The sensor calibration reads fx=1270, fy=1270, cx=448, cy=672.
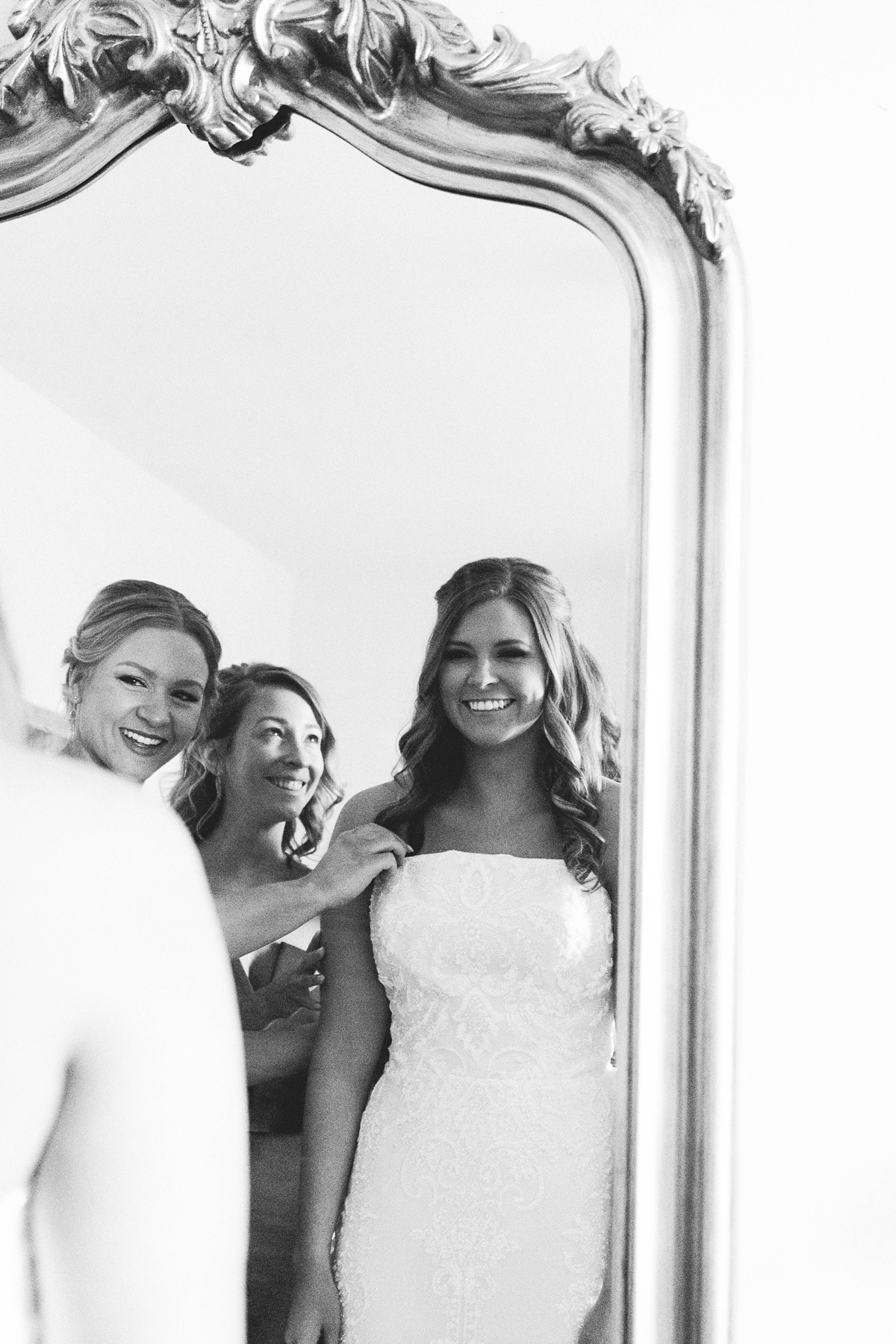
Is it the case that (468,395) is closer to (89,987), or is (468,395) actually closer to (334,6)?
(334,6)

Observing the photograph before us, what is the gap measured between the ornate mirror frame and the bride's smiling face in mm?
78

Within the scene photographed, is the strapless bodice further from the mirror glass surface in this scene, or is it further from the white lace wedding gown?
the mirror glass surface

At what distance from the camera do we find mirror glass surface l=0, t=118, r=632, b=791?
97 centimetres

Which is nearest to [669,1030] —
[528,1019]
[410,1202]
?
[528,1019]

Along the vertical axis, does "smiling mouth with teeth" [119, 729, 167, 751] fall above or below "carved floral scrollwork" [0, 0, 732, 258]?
below

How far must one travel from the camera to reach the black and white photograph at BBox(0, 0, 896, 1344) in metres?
0.91

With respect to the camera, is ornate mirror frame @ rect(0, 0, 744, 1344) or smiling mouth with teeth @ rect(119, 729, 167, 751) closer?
ornate mirror frame @ rect(0, 0, 744, 1344)

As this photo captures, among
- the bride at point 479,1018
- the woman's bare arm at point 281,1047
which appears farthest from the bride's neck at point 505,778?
the woman's bare arm at point 281,1047

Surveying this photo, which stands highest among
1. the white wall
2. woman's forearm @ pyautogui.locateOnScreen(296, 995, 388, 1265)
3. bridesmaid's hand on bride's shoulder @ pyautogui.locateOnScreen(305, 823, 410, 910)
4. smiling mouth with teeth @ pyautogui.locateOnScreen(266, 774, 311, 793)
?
the white wall

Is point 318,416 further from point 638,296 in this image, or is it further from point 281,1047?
point 281,1047

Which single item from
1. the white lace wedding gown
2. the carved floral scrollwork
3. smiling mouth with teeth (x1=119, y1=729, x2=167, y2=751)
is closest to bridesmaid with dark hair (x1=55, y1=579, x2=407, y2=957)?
smiling mouth with teeth (x1=119, y1=729, x2=167, y2=751)

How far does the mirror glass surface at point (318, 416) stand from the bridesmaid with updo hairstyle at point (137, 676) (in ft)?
0.05

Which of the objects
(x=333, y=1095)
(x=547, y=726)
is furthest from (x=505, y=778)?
(x=333, y=1095)

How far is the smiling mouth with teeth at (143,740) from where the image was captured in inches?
39.0
